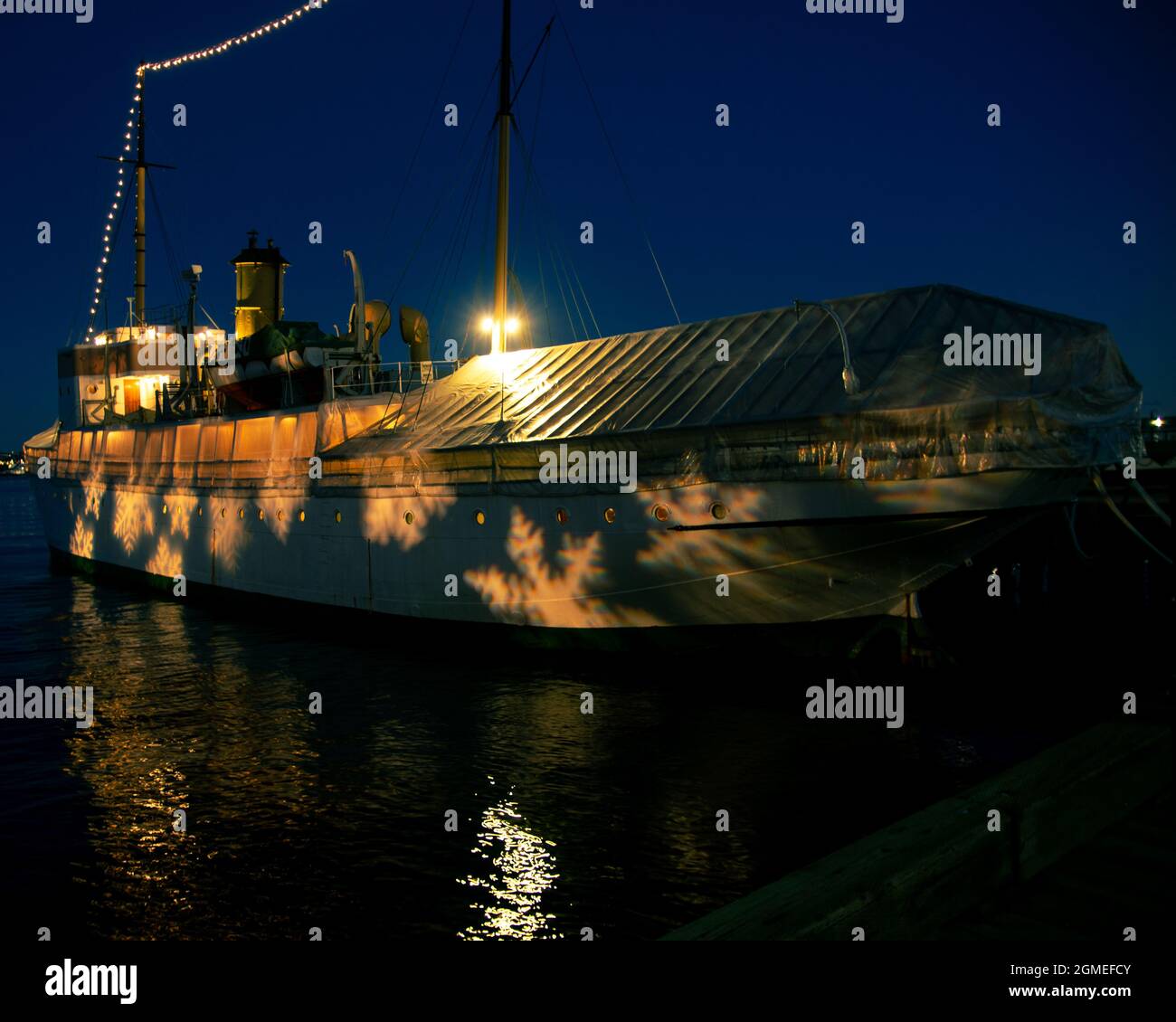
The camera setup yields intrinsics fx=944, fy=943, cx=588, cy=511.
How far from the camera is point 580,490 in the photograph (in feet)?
62.4

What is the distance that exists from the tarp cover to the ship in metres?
0.05

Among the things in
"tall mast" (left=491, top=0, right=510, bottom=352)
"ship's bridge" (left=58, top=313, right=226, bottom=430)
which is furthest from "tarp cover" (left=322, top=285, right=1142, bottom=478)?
"ship's bridge" (left=58, top=313, right=226, bottom=430)

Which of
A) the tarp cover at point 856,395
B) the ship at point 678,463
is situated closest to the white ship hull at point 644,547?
the ship at point 678,463

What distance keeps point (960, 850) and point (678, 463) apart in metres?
11.8

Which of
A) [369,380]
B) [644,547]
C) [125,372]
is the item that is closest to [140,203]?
[125,372]

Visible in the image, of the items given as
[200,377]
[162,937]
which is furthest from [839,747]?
[200,377]

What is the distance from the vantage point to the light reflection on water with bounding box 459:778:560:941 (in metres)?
8.91

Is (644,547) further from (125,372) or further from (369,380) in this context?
(125,372)

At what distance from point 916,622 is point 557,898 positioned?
10.8 m

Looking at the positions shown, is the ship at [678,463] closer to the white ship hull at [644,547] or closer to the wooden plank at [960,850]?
the white ship hull at [644,547]

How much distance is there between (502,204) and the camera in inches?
1030

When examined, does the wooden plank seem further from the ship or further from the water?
the ship

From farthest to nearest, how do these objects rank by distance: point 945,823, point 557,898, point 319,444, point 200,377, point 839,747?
point 200,377 → point 319,444 → point 839,747 → point 557,898 → point 945,823

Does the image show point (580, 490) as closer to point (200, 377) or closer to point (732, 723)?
point (732, 723)
